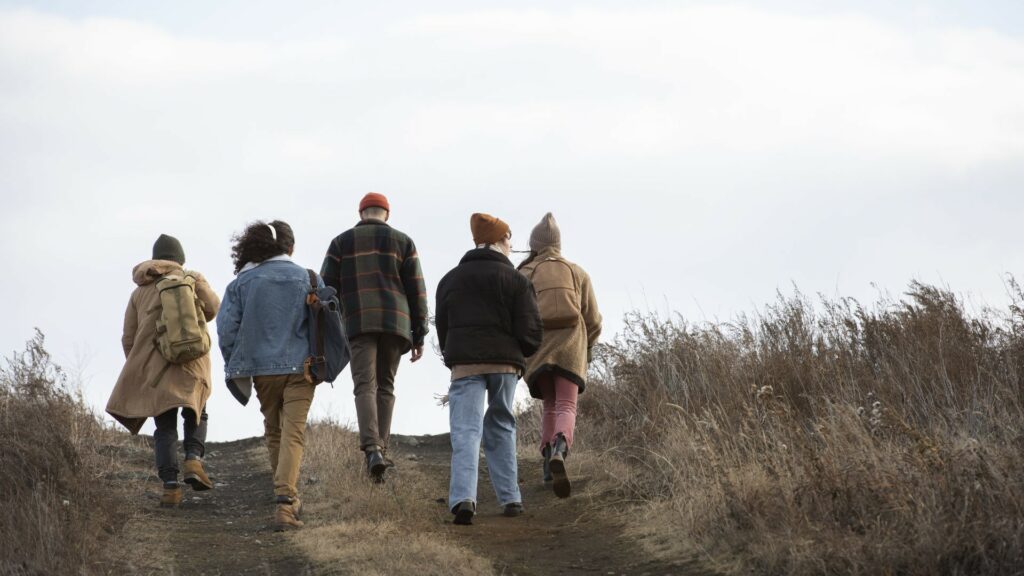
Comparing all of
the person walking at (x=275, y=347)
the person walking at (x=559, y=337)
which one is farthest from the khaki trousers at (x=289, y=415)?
the person walking at (x=559, y=337)

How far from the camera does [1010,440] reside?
23.0 ft

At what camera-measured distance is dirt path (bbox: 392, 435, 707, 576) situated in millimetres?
6902

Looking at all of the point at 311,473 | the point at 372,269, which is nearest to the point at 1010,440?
the point at 372,269

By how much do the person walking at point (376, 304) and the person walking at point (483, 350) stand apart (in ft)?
4.41

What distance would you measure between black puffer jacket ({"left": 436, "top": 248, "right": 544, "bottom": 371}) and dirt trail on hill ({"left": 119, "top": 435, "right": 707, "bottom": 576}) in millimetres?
1199

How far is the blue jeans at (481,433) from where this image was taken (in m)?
8.21

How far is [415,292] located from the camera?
9.99 metres

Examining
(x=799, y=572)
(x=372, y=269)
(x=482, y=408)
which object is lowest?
(x=799, y=572)

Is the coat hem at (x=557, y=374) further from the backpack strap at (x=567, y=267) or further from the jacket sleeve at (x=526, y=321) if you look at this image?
the jacket sleeve at (x=526, y=321)

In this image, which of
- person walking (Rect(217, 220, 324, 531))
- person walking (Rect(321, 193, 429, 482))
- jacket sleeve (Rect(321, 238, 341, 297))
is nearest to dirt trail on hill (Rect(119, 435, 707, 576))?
person walking (Rect(217, 220, 324, 531))

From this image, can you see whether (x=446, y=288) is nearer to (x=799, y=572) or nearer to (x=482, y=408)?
(x=482, y=408)

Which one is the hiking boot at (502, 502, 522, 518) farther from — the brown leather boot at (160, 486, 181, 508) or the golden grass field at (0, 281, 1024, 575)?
the brown leather boot at (160, 486, 181, 508)

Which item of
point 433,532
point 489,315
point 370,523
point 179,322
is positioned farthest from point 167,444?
point 489,315

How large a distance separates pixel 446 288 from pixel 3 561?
132 inches
